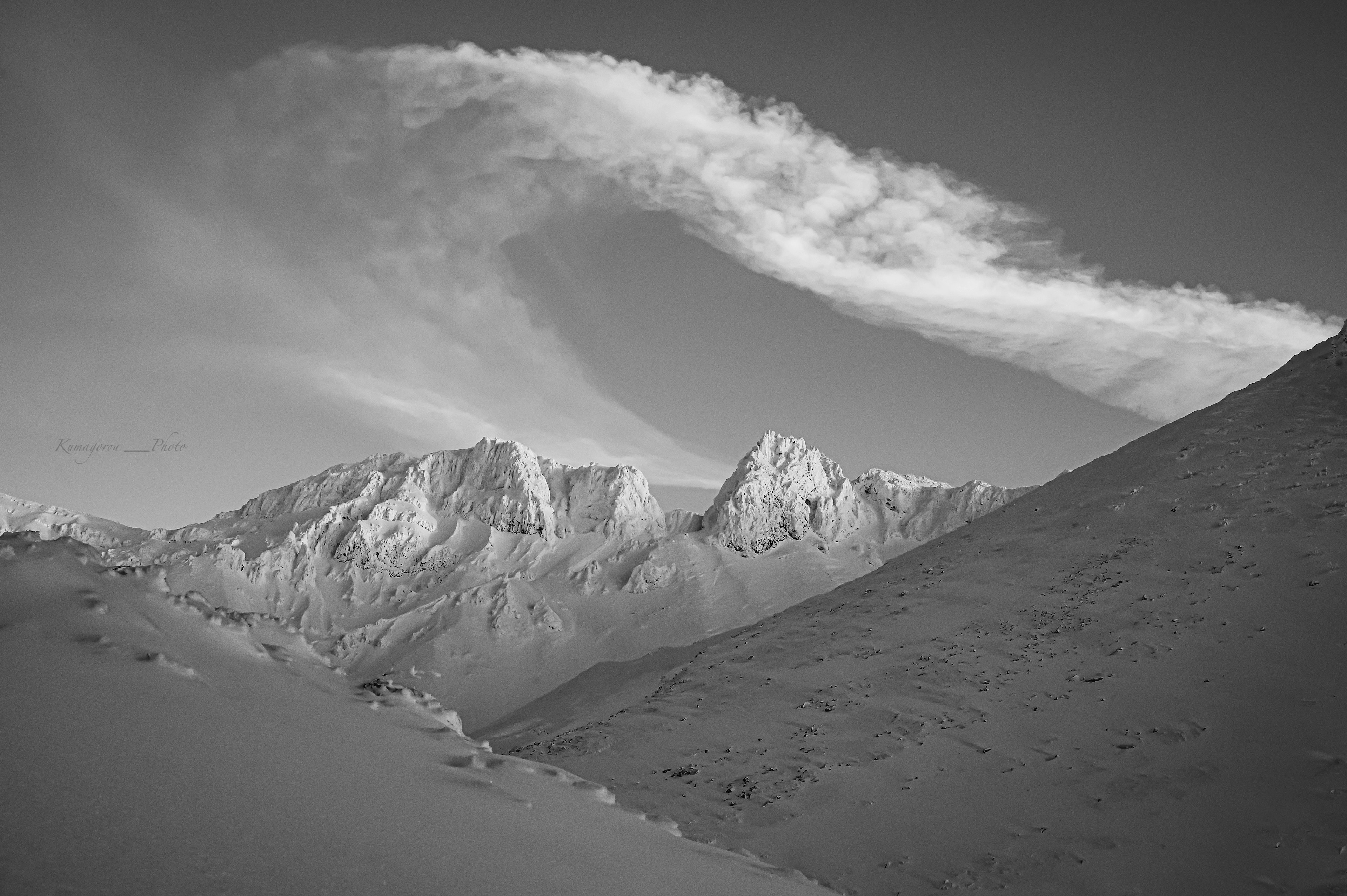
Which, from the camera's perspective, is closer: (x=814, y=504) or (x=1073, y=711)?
(x=1073, y=711)

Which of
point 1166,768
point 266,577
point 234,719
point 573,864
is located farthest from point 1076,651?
point 266,577

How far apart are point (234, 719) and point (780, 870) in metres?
3.69

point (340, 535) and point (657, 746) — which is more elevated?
point (340, 535)

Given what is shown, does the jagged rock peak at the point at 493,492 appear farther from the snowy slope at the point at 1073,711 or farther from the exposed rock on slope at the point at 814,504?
the snowy slope at the point at 1073,711

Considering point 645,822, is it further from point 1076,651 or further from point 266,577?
point 266,577

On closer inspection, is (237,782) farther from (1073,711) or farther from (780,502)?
(780,502)

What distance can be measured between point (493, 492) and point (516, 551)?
14.3m

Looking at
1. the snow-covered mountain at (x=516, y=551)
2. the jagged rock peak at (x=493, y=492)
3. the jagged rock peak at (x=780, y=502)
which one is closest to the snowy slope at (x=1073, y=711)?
the snow-covered mountain at (x=516, y=551)

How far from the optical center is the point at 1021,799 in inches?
440

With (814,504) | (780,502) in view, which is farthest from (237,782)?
(814,504)

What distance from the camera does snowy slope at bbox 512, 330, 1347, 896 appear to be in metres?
9.71

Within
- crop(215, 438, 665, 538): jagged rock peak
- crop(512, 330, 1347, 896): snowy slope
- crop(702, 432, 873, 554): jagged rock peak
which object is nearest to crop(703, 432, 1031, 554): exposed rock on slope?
crop(702, 432, 873, 554): jagged rock peak

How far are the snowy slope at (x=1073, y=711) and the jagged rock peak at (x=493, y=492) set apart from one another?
3612 inches

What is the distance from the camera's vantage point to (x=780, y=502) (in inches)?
4373
